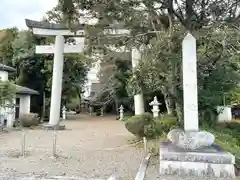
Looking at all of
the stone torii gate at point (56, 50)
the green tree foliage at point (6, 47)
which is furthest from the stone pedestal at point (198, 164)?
the green tree foliage at point (6, 47)

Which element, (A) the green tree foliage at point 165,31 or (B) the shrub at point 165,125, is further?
(B) the shrub at point 165,125

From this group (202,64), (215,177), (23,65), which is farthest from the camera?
(23,65)

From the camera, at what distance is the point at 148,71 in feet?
31.6

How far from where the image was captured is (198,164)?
6.83 m

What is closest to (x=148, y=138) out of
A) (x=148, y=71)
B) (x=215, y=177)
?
(x=148, y=71)

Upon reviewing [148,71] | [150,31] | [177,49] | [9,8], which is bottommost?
[148,71]

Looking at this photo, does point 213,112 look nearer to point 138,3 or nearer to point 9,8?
point 138,3

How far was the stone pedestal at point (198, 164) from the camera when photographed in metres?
6.73

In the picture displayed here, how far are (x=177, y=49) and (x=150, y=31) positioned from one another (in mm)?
1743

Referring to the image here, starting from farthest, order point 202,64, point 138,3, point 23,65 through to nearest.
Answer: point 23,65 < point 202,64 < point 138,3

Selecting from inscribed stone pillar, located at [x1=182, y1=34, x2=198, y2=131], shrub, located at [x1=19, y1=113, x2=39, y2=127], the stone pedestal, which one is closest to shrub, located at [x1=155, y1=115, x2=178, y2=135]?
inscribed stone pillar, located at [x1=182, y1=34, x2=198, y2=131]

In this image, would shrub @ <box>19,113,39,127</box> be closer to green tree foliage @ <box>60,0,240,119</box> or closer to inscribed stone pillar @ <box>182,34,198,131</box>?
green tree foliage @ <box>60,0,240,119</box>

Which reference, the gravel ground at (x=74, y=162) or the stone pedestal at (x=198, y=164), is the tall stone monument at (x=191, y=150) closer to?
the stone pedestal at (x=198, y=164)

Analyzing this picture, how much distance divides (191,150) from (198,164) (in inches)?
18.3
